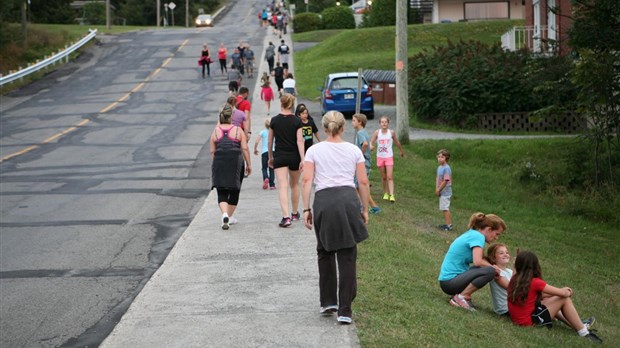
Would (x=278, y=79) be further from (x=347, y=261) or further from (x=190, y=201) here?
(x=347, y=261)

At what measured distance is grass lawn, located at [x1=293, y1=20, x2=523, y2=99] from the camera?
148 feet

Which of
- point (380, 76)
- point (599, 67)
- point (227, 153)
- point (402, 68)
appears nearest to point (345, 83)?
point (380, 76)

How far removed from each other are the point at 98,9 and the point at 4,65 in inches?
2277

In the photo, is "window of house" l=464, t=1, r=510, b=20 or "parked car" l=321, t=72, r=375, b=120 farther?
"window of house" l=464, t=1, r=510, b=20

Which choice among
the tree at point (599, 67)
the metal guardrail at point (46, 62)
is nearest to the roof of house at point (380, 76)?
the tree at point (599, 67)

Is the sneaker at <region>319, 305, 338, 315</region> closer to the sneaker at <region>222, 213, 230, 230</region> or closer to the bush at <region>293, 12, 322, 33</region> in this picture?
the sneaker at <region>222, 213, 230, 230</region>

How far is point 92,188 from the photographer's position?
19.9 m

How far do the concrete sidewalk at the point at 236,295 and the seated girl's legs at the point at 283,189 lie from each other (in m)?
0.28

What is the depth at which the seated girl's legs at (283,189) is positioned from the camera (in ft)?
44.7

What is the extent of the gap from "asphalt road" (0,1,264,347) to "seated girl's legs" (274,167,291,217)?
172cm

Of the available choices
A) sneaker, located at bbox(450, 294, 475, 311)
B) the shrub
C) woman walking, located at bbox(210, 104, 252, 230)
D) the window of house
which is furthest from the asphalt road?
the window of house

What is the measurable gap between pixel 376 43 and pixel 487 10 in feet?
46.8

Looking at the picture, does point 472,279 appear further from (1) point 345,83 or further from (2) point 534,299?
(1) point 345,83

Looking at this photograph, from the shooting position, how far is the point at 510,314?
1002cm
